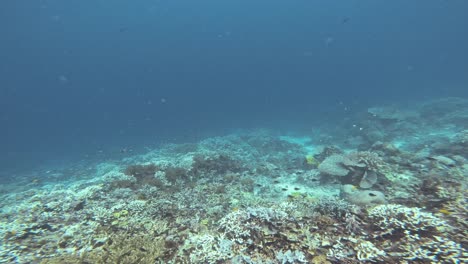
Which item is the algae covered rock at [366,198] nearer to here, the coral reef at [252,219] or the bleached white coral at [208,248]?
the coral reef at [252,219]

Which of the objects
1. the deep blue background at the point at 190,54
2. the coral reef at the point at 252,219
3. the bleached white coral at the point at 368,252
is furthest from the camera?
the deep blue background at the point at 190,54

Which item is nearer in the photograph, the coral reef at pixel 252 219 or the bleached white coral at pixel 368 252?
the bleached white coral at pixel 368 252

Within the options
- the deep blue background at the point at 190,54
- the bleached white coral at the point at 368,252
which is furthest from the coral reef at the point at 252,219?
the deep blue background at the point at 190,54

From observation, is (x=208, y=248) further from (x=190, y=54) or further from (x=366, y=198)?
(x=190, y=54)

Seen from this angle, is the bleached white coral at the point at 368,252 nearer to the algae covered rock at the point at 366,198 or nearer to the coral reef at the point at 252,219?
the coral reef at the point at 252,219

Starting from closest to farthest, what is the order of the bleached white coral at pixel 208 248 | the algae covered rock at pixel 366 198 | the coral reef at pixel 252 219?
the coral reef at pixel 252 219
the bleached white coral at pixel 208 248
the algae covered rock at pixel 366 198

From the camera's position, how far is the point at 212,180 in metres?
12.8

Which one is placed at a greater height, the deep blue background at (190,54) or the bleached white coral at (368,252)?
the deep blue background at (190,54)

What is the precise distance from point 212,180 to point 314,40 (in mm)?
157381

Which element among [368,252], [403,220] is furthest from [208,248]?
[403,220]

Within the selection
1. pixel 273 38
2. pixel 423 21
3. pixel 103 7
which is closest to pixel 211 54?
pixel 273 38

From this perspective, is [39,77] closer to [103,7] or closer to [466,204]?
[103,7]

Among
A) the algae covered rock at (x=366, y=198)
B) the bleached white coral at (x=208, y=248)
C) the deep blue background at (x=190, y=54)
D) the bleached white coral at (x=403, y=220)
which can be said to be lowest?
the bleached white coral at (x=208, y=248)

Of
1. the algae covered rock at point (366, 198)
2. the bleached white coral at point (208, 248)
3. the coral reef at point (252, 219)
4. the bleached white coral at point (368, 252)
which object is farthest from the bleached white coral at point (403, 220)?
the bleached white coral at point (208, 248)
